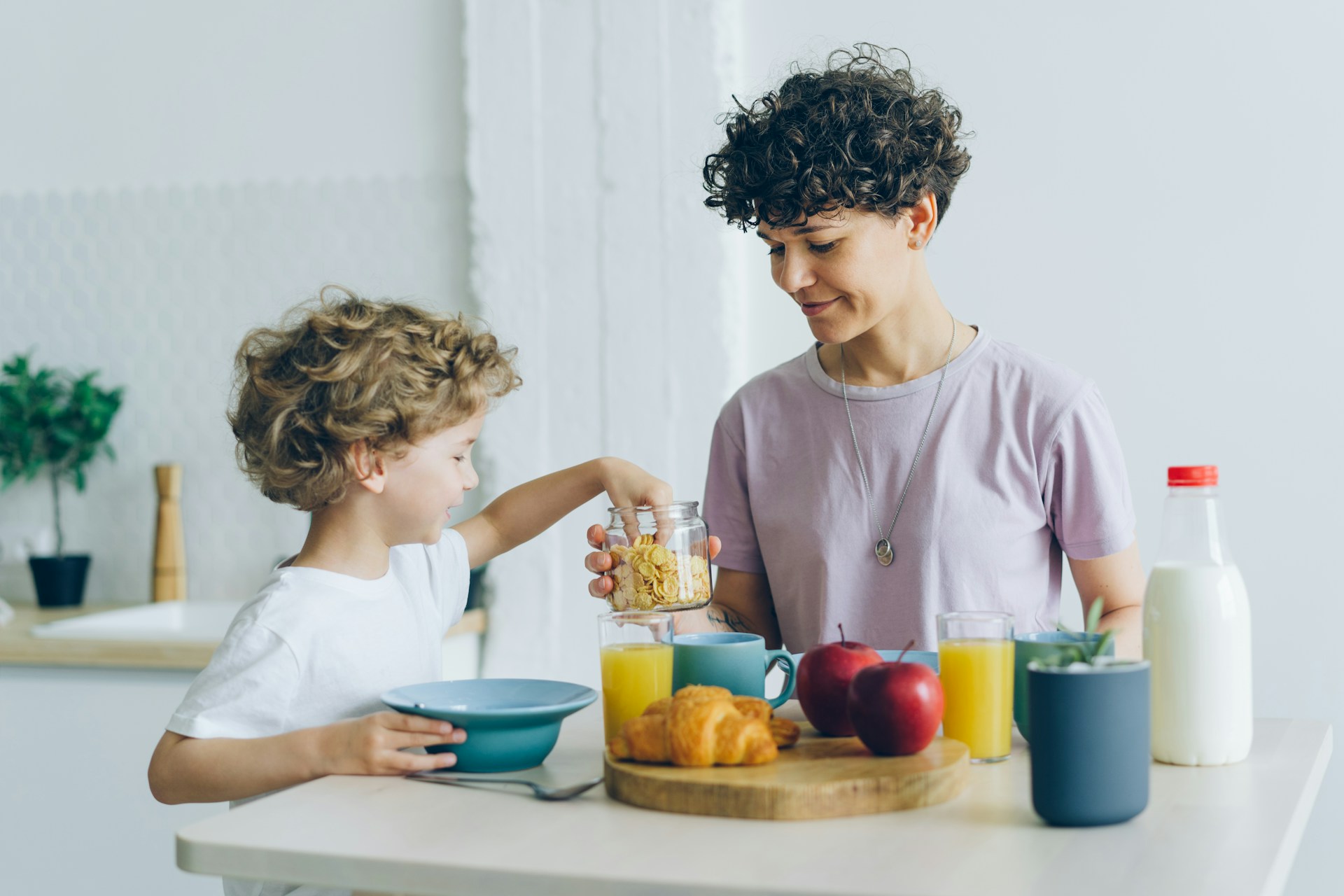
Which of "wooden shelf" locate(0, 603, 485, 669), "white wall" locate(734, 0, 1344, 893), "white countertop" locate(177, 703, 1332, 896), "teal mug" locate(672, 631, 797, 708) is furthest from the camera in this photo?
"wooden shelf" locate(0, 603, 485, 669)

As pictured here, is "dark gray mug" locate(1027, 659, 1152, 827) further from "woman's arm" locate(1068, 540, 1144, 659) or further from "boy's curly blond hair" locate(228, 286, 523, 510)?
"boy's curly blond hair" locate(228, 286, 523, 510)

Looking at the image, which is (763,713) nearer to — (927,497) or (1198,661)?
(1198,661)

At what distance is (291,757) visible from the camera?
1.08 metres

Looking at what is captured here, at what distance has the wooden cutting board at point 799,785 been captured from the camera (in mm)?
889

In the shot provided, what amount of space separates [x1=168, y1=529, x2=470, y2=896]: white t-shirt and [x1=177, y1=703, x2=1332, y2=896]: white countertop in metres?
0.18

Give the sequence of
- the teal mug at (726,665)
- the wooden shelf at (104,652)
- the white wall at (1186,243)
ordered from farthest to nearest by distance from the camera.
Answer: the wooden shelf at (104,652) < the white wall at (1186,243) < the teal mug at (726,665)

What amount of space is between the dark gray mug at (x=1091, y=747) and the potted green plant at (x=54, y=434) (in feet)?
8.54

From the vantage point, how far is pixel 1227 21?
7.31 ft

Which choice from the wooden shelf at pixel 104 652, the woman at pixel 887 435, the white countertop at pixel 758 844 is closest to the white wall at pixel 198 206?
the wooden shelf at pixel 104 652

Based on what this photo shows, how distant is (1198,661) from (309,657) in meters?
0.82

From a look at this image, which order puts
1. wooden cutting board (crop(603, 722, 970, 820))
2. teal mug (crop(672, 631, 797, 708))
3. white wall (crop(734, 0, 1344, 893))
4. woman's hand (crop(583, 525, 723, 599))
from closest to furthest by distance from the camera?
wooden cutting board (crop(603, 722, 970, 820)), teal mug (crop(672, 631, 797, 708)), woman's hand (crop(583, 525, 723, 599)), white wall (crop(734, 0, 1344, 893))

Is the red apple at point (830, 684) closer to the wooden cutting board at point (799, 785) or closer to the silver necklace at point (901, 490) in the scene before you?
the wooden cutting board at point (799, 785)

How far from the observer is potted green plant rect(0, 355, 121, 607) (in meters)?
2.88

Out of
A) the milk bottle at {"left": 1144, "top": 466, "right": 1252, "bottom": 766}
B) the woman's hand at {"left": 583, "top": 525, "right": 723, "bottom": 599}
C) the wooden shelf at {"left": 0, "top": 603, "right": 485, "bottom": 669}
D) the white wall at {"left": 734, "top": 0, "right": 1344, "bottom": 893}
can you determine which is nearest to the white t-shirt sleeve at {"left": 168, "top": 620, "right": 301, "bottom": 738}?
the woman's hand at {"left": 583, "top": 525, "right": 723, "bottom": 599}
